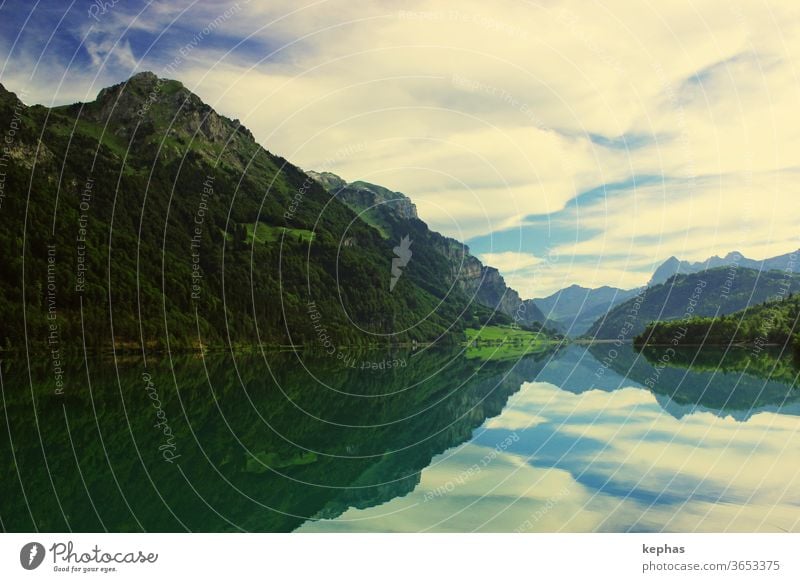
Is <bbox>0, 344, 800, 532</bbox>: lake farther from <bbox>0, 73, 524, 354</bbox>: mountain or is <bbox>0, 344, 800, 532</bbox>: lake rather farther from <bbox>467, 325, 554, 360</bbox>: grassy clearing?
<bbox>467, 325, 554, 360</bbox>: grassy clearing

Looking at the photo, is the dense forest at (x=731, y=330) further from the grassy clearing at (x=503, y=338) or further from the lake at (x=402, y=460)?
the lake at (x=402, y=460)

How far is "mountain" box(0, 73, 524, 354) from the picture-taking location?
318 ft

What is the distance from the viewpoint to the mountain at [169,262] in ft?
318

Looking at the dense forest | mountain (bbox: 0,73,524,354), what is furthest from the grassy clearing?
the dense forest

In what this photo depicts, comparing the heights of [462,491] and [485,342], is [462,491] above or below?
below

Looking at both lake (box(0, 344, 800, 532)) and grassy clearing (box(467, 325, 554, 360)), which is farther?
grassy clearing (box(467, 325, 554, 360))
